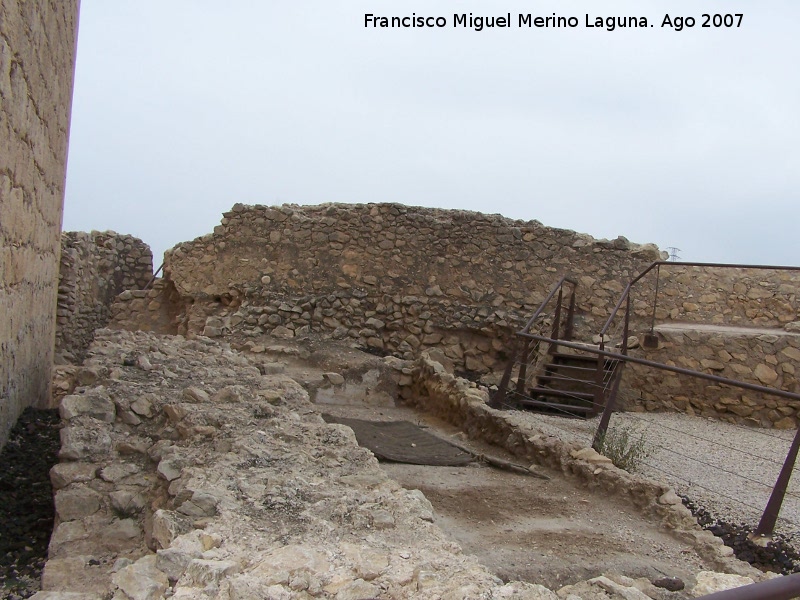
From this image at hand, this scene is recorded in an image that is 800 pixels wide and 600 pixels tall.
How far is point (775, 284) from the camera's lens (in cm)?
1004

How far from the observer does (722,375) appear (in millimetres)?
8578

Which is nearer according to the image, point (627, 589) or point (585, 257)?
point (627, 589)

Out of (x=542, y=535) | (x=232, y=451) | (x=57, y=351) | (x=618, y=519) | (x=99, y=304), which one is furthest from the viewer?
(x=99, y=304)

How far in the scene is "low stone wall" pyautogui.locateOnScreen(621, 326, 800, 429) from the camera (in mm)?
8414

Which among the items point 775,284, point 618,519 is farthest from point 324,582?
point 775,284

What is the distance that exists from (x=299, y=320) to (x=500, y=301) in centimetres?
294

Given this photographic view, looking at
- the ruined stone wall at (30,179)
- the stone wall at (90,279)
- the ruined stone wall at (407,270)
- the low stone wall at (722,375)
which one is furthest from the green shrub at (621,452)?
the stone wall at (90,279)

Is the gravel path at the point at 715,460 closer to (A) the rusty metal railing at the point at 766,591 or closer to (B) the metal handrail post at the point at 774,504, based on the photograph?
(B) the metal handrail post at the point at 774,504

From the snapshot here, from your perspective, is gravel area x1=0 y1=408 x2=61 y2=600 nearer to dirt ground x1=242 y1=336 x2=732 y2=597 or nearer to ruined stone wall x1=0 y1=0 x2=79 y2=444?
ruined stone wall x1=0 y1=0 x2=79 y2=444

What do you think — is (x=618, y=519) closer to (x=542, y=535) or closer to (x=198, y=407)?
(x=542, y=535)

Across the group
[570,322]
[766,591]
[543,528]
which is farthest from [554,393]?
[766,591]

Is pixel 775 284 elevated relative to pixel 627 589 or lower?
elevated

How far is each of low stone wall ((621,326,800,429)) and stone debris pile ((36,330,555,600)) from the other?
6.06 metres

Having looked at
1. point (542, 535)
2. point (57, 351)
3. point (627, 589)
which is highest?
point (627, 589)
